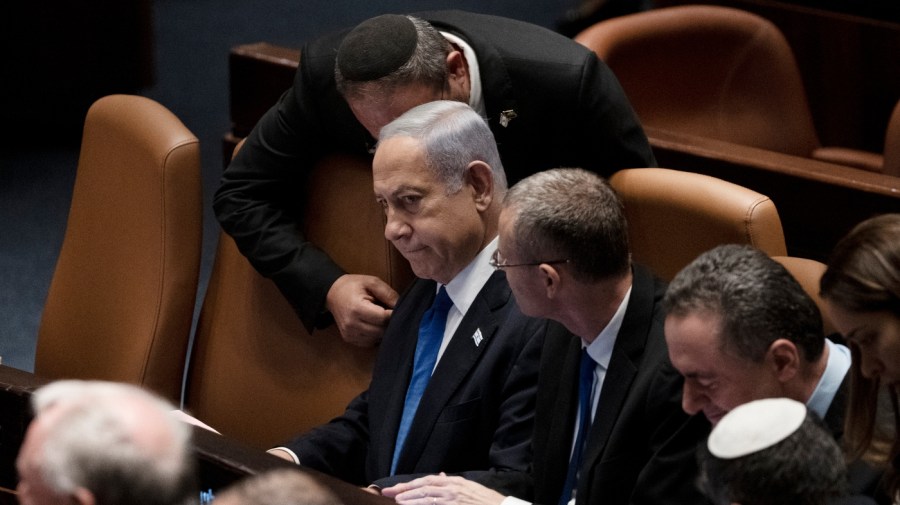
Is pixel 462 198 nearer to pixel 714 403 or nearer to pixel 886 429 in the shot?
pixel 714 403

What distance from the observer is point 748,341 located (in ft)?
6.41

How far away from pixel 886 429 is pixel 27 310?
3160 millimetres

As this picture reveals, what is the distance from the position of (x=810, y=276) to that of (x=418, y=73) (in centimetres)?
80

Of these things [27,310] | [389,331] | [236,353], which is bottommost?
[27,310]

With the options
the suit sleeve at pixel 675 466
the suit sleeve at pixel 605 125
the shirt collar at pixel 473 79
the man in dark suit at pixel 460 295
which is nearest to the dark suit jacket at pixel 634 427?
the suit sleeve at pixel 675 466

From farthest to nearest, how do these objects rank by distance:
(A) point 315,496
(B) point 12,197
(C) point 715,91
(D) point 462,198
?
1. (B) point 12,197
2. (C) point 715,91
3. (D) point 462,198
4. (A) point 315,496

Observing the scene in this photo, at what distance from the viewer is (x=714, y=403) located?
6.60 feet

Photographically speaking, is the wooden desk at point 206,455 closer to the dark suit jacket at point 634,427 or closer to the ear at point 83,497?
the dark suit jacket at point 634,427

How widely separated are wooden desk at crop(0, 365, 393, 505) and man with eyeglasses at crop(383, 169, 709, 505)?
0.24 meters

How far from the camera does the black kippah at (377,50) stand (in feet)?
8.52

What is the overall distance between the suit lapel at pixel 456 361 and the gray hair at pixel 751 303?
575 millimetres

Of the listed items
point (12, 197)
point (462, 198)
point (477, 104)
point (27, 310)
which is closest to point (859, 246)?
point (462, 198)

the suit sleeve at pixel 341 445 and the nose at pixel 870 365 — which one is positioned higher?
the nose at pixel 870 365

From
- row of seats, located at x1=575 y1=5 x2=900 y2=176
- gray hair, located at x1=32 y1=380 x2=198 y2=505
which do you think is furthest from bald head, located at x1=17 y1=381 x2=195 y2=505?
row of seats, located at x1=575 y1=5 x2=900 y2=176
